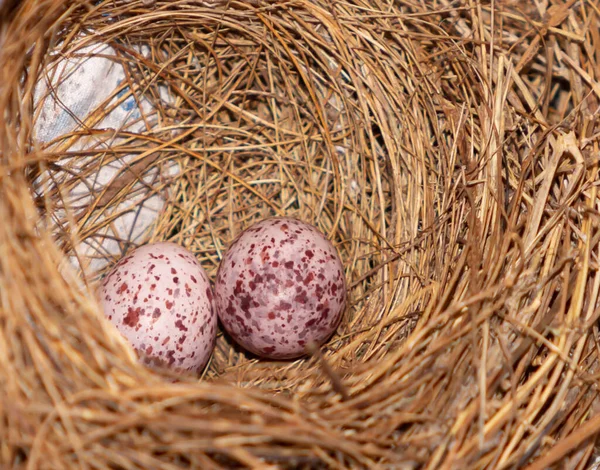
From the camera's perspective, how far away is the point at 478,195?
1075 mm

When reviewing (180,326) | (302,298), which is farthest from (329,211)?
(180,326)

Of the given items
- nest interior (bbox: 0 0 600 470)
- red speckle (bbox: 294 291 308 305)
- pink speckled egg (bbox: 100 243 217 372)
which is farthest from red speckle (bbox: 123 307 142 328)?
red speckle (bbox: 294 291 308 305)

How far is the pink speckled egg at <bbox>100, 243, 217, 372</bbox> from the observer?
105cm

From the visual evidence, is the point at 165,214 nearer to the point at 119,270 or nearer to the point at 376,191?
the point at 119,270

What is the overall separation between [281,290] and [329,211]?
1.14ft

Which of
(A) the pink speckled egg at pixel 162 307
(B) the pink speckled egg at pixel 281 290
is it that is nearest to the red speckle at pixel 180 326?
(A) the pink speckled egg at pixel 162 307

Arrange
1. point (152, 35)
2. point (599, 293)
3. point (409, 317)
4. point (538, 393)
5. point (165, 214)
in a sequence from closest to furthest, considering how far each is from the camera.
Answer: point (538, 393) → point (599, 293) → point (409, 317) → point (152, 35) → point (165, 214)

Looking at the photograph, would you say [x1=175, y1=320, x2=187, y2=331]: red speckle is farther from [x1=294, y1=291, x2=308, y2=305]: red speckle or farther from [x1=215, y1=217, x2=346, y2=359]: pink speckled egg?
[x1=294, y1=291, x2=308, y2=305]: red speckle

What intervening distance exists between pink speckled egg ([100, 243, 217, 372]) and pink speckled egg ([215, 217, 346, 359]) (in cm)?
7

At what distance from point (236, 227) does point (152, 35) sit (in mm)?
508

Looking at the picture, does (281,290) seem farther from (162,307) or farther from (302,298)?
(162,307)

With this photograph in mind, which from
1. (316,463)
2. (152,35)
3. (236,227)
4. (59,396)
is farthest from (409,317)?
(152,35)

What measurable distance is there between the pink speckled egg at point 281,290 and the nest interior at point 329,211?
0.09 meters

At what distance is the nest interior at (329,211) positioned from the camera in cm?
77
